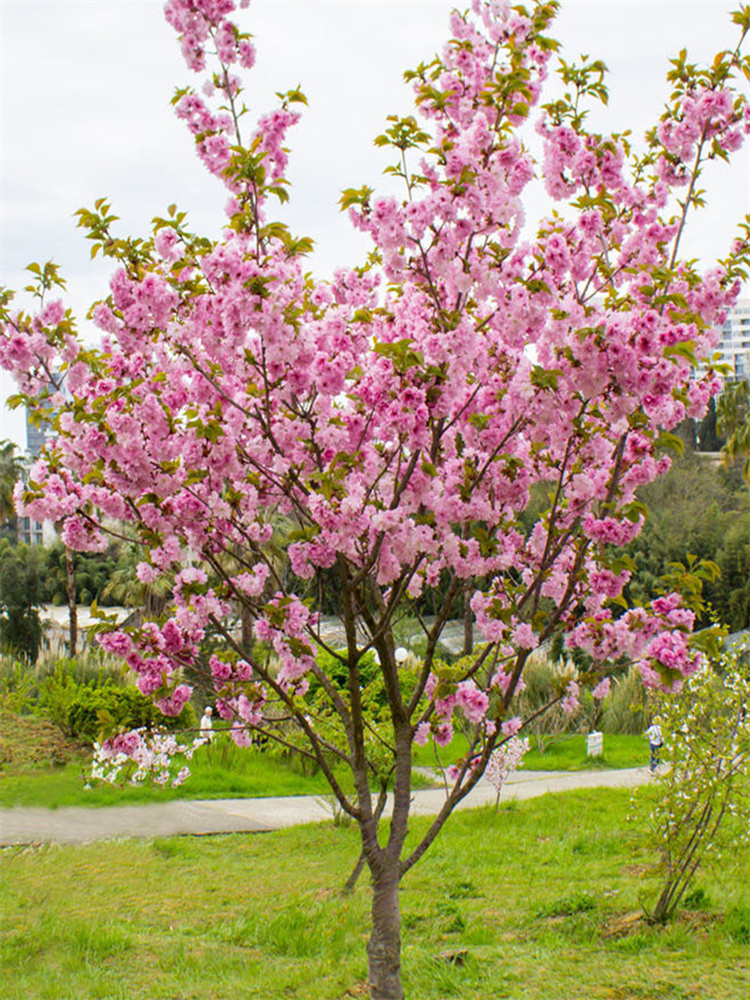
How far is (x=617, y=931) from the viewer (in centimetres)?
502

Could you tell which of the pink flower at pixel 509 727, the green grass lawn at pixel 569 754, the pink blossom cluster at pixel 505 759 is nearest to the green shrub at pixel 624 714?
the green grass lawn at pixel 569 754

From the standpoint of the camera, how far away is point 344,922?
541 cm

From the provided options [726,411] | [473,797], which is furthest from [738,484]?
[473,797]

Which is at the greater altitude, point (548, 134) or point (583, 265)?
point (548, 134)

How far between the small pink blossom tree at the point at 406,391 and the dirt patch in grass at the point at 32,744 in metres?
8.19

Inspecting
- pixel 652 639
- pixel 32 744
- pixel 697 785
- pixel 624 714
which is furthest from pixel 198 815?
pixel 624 714

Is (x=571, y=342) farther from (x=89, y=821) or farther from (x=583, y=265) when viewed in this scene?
(x=89, y=821)

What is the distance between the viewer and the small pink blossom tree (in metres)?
3.29

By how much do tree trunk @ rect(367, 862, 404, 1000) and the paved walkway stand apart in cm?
458

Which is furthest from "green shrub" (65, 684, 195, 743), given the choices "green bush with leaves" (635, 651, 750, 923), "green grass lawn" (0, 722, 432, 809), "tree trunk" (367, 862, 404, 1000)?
"tree trunk" (367, 862, 404, 1000)

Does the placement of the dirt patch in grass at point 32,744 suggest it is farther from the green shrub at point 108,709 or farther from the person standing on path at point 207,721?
the person standing on path at point 207,721

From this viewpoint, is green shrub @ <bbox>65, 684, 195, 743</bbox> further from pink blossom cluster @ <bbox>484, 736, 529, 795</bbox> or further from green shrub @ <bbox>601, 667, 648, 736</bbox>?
green shrub @ <bbox>601, 667, 648, 736</bbox>

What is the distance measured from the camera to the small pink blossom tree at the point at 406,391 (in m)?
3.29

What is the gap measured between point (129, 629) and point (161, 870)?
402 cm
